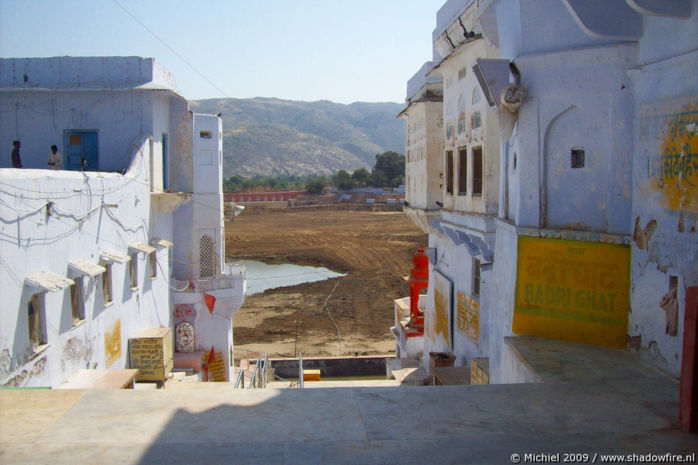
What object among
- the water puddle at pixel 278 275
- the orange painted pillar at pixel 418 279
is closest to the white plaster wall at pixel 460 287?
the orange painted pillar at pixel 418 279

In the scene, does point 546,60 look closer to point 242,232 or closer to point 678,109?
point 678,109

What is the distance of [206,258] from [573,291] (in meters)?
13.2

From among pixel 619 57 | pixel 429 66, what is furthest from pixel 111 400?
pixel 429 66

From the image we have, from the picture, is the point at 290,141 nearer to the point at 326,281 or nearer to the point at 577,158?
the point at 326,281

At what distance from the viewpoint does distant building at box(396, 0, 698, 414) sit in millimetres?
5457

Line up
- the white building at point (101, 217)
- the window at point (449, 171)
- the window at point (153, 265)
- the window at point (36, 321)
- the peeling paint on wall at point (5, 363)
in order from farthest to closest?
the window at point (153, 265), the window at point (449, 171), the window at point (36, 321), the white building at point (101, 217), the peeling paint on wall at point (5, 363)

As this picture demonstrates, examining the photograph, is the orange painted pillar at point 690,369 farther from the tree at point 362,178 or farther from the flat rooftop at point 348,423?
the tree at point 362,178

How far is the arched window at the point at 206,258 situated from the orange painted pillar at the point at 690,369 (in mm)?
15025

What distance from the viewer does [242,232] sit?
172 ft

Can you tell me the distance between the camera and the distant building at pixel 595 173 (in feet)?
17.9

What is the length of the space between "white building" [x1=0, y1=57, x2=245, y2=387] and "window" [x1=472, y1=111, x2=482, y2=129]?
22.2ft

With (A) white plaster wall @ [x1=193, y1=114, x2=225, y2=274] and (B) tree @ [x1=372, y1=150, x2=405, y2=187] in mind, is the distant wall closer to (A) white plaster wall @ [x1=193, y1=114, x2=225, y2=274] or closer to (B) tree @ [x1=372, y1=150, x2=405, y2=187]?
(A) white plaster wall @ [x1=193, y1=114, x2=225, y2=274]

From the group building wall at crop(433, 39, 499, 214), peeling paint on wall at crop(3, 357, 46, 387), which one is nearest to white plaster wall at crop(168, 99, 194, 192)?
building wall at crop(433, 39, 499, 214)

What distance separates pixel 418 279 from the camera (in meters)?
17.9
